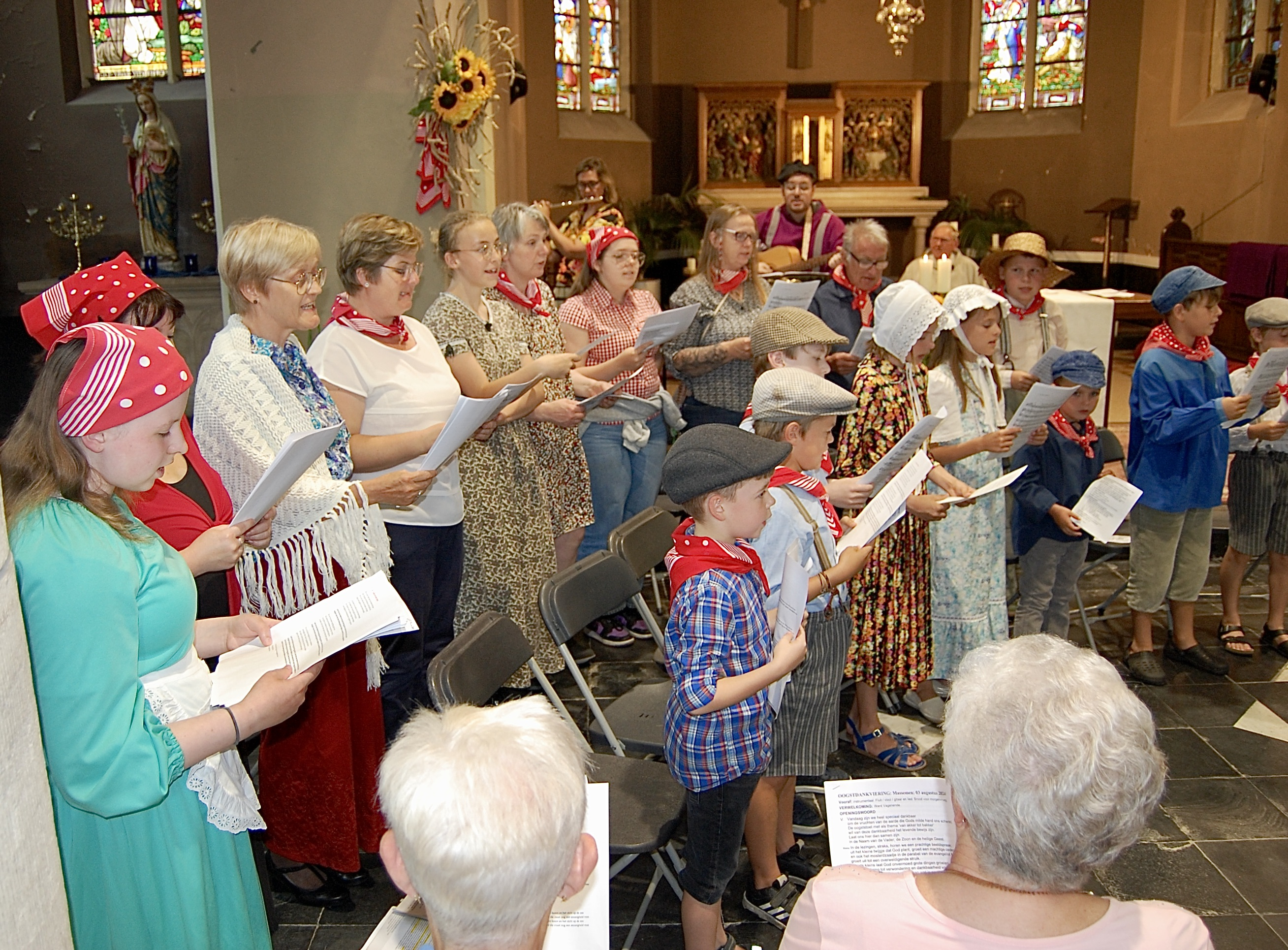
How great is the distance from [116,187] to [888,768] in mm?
9506

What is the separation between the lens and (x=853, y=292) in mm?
4699

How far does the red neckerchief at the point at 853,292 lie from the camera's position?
4684 mm

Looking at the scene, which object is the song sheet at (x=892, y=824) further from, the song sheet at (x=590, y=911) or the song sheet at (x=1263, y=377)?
the song sheet at (x=1263, y=377)

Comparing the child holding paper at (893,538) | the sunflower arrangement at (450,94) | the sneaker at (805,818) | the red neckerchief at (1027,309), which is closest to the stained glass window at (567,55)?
the sunflower arrangement at (450,94)

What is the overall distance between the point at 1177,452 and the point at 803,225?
2.89 metres

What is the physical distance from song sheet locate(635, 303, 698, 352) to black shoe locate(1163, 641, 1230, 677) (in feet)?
7.83

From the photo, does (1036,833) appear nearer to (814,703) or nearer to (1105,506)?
(814,703)

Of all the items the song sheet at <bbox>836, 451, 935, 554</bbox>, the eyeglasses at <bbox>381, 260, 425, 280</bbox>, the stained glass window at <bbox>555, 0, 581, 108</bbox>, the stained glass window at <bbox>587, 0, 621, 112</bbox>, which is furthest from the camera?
the stained glass window at <bbox>587, 0, 621, 112</bbox>

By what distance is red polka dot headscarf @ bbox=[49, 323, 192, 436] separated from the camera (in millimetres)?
1647

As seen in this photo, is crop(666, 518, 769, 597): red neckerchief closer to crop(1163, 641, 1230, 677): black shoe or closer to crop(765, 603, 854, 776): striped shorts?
crop(765, 603, 854, 776): striped shorts

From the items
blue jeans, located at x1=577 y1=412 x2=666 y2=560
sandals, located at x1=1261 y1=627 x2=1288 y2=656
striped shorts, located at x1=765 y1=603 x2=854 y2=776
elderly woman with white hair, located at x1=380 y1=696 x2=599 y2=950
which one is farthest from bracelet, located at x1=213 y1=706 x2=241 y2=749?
sandals, located at x1=1261 y1=627 x2=1288 y2=656

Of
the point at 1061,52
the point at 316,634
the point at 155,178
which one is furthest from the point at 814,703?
the point at 1061,52

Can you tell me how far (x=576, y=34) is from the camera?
37.6ft

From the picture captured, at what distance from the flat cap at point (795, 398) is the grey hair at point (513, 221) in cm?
150
